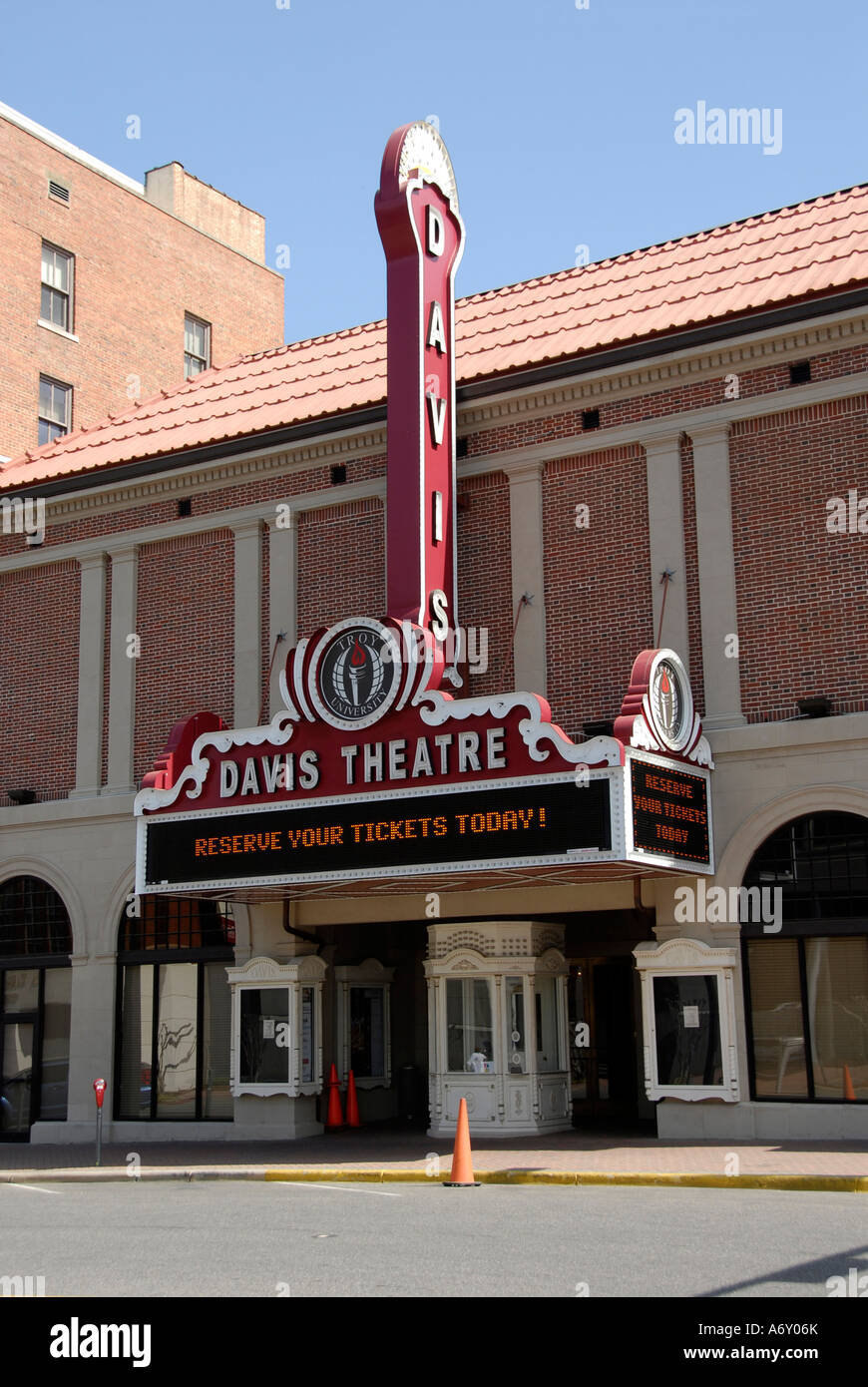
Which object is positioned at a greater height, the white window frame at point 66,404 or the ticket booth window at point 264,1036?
the white window frame at point 66,404

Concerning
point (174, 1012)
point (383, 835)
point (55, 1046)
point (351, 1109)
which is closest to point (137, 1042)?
point (174, 1012)

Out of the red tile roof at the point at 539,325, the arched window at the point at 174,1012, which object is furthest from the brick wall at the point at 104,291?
the arched window at the point at 174,1012

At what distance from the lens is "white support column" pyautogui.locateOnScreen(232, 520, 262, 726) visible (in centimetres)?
2380

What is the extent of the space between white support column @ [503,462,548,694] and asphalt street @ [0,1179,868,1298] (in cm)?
780

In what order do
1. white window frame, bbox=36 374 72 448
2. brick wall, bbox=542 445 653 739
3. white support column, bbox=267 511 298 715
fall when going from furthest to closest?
white window frame, bbox=36 374 72 448 < white support column, bbox=267 511 298 715 < brick wall, bbox=542 445 653 739

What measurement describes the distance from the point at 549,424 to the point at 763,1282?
1489 cm

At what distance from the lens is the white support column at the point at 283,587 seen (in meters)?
23.7

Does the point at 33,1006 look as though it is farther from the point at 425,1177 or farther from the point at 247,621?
the point at 425,1177

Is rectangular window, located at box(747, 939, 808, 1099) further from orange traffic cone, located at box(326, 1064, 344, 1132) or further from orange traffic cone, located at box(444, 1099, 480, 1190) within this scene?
orange traffic cone, located at box(326, 1064, 344, 1132)

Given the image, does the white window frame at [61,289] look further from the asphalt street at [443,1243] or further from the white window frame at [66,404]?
the asphalt street at [443,1243]

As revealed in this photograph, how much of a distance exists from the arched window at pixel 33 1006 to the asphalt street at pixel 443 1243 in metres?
9.20

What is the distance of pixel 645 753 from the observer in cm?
1769

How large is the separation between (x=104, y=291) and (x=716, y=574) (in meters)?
24.1

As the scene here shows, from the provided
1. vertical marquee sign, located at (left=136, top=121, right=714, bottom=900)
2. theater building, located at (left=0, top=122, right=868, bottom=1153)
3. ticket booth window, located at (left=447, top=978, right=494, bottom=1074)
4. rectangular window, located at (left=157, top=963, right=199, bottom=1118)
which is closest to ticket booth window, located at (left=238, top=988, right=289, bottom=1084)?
theater building, located at (left=0, top=122, right=868, bottom=1153)
